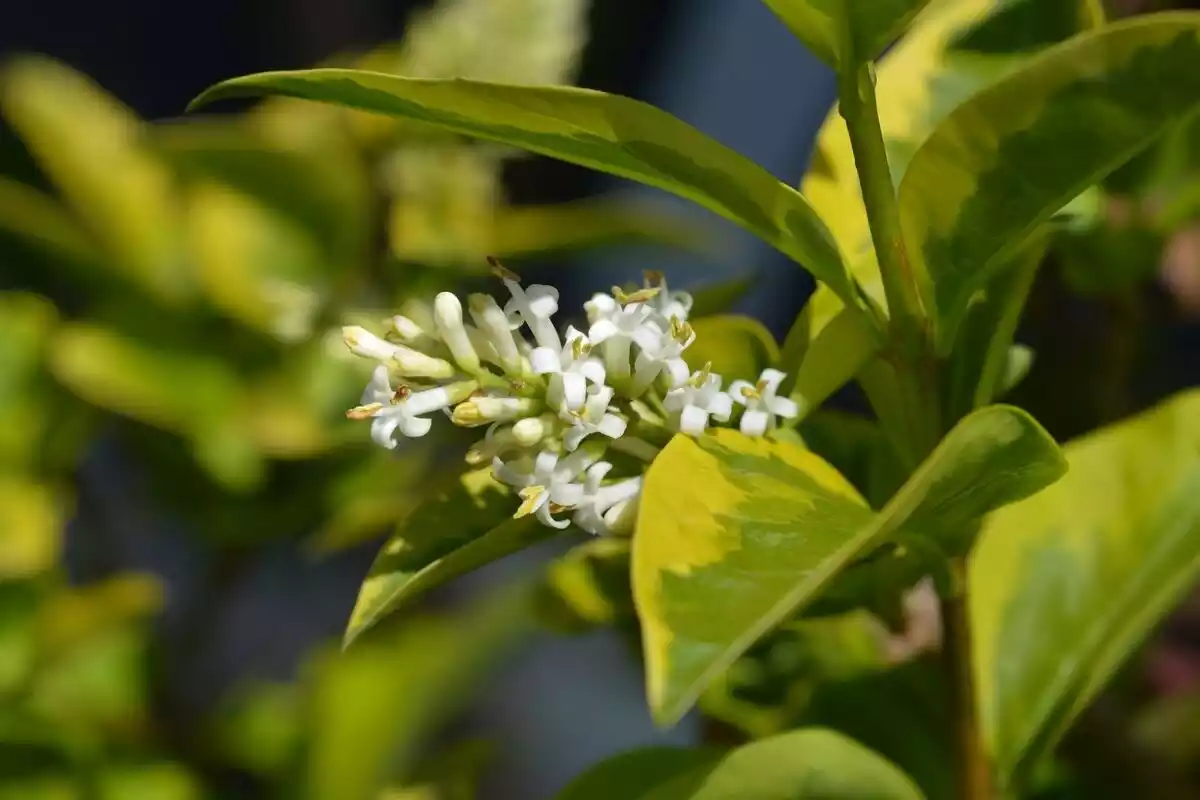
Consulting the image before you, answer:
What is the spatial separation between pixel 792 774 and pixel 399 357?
0.53ft

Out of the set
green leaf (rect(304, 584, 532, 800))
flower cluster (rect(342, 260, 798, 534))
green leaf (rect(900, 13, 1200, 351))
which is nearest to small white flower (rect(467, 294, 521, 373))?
flower cluster (rect(342, 260, 798, 534))

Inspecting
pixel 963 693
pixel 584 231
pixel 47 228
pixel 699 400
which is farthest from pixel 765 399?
pixel 47 228

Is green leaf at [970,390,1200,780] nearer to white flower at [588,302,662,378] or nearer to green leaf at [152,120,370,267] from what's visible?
white flower at [588,302,662,378]

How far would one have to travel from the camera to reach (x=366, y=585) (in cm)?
27

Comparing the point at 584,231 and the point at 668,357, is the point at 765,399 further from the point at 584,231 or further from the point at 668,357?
the point at 584,231

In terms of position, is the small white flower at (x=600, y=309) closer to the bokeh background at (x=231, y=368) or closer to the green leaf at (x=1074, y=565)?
the green leaf at (x=1074, y=565)

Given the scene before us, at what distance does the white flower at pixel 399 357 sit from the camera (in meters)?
0.26

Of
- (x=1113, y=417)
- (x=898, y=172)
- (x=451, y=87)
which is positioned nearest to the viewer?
(x=451, y=87)

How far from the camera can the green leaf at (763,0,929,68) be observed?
0.74ft

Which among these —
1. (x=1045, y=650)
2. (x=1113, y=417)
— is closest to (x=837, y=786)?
(x=1045, y=650)

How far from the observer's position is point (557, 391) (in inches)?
9.8

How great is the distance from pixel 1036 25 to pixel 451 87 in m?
0.20

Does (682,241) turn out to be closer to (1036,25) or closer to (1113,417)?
(1113,417)

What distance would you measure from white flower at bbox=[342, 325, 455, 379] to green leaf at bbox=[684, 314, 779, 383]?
0.25 feet
